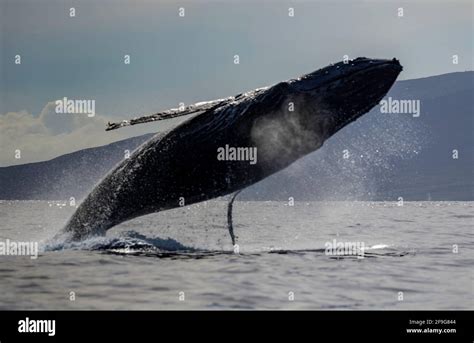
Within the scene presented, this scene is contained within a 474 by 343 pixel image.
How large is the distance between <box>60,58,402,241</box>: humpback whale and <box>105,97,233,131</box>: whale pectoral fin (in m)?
0.02

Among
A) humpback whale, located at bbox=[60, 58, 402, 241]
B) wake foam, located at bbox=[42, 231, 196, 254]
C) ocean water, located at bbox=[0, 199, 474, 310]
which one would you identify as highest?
humpback whale, located at bbox=[60, 58, 402, 241]

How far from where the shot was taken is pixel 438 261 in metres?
15.1

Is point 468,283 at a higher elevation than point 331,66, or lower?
lower

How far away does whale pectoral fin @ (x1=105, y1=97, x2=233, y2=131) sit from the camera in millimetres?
12688

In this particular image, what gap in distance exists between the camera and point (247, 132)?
41.0 feet

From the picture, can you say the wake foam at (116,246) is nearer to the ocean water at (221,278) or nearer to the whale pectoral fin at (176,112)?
the ocean water at (221,278)

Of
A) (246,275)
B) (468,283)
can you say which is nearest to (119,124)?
(246,275)

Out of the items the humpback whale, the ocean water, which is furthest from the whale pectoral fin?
the ocean water

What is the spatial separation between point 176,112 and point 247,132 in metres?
1.39

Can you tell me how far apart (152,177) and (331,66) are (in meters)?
3.96

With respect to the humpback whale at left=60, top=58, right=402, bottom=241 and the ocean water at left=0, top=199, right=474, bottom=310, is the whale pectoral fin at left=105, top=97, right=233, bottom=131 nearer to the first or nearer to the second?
the humpback whale at left=60, top=58, right=402, bottom=241

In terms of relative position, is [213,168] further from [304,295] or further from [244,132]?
[304,295]

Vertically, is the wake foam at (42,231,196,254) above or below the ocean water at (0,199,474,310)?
above

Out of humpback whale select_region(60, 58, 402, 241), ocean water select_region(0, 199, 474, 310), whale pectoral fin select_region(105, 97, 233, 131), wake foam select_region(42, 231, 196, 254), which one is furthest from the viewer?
wake foam select_region(42, 231, 196, 254)
